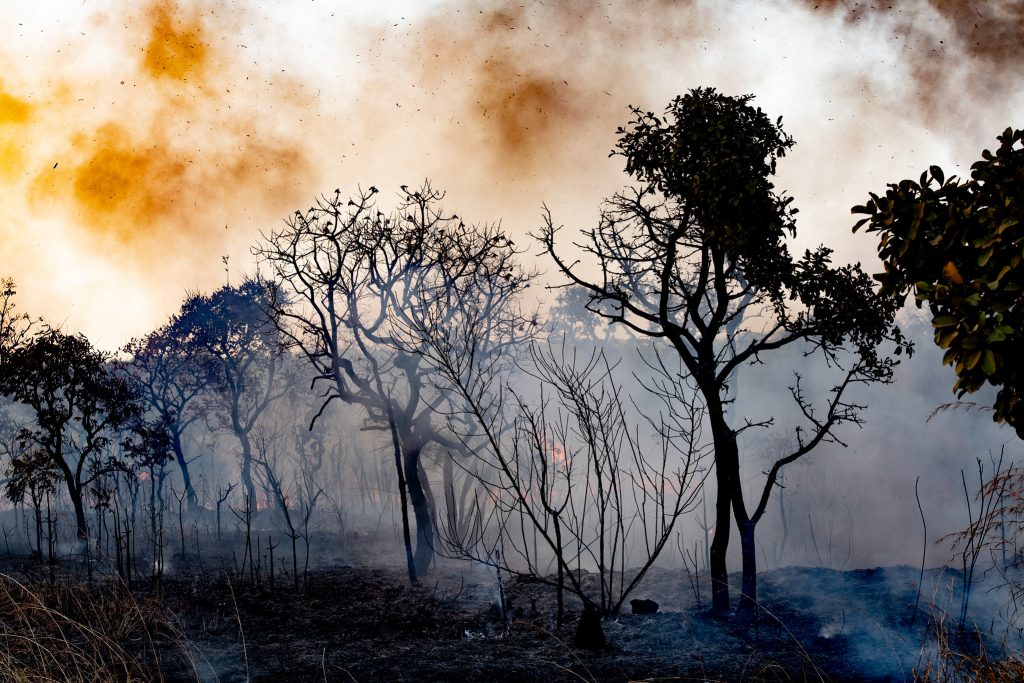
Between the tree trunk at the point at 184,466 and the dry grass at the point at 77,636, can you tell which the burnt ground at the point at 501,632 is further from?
the tree trunk at the point at 184,466

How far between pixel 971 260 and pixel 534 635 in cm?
748

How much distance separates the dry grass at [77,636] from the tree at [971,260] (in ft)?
20.0

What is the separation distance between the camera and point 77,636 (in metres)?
9.50

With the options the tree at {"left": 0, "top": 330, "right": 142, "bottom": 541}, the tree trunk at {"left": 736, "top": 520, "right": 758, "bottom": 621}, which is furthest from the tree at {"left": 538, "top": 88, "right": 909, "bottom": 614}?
the tree at {"left": 0, "top": 330, "right": 142, "bottom": 541}

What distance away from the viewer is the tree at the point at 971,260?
438cm

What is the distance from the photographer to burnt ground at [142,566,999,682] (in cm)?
780

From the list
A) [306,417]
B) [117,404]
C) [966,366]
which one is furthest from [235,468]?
[966,366]

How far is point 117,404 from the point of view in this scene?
62.6 feet

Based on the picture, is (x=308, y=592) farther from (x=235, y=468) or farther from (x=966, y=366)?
(x=235, y=468)

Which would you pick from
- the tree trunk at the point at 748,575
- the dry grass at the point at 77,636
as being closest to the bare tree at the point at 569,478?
the tree trunk at the point at 748,575

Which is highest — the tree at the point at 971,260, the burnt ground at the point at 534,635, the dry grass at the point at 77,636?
the tree at the point at 971,260

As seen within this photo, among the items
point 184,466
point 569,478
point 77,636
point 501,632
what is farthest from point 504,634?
point 184,466

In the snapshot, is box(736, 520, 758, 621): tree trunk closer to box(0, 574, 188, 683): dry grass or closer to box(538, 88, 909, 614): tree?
box(538, 88, 909, 614): tree

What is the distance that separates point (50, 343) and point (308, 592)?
9.28m
